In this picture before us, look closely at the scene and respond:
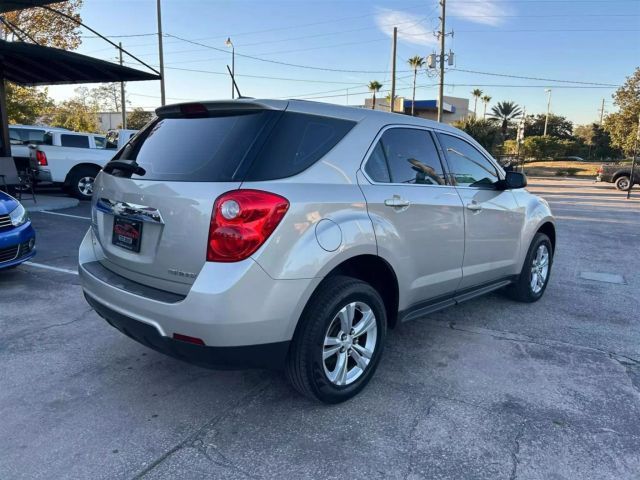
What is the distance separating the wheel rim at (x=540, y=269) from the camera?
505cm

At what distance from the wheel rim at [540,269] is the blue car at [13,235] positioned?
536 centimetres

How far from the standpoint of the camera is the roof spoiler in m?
→ 2.75

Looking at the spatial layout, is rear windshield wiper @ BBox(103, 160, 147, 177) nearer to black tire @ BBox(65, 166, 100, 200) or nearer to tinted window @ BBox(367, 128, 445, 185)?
tinted window @ BBox(367, 128, 445, 185)

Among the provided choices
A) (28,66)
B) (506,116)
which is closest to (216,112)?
(28,66)

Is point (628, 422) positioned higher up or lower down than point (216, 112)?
lower down

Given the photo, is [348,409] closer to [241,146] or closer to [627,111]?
[241,146]

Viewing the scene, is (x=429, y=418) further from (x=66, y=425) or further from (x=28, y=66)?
(x=28, y=66)

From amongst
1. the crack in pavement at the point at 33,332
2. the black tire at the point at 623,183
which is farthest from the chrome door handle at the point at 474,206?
the black tire at the point at 623,183

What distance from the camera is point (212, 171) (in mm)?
2602

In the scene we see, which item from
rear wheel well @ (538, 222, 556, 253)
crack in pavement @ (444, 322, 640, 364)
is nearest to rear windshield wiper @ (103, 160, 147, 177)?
crack in pavement @ (444, 322, 640, 364)

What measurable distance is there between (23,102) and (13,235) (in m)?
22.7

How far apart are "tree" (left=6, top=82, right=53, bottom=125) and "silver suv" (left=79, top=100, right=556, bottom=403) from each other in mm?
22754

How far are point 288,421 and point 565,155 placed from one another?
54740 mm

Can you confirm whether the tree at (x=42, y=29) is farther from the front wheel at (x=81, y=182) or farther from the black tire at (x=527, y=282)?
the black tire at (x=527, y=282)
